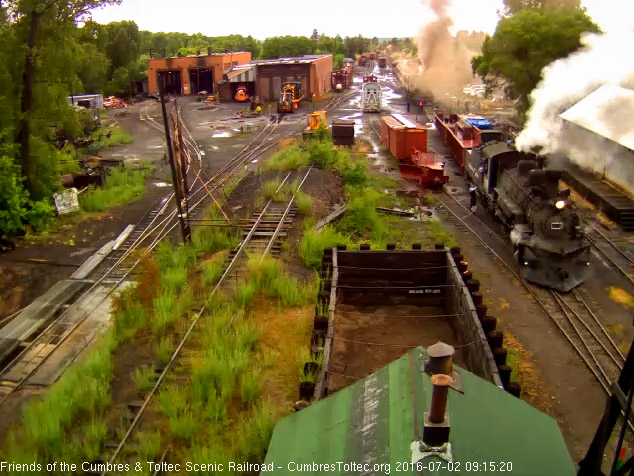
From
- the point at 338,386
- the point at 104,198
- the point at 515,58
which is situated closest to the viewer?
the point at 338,386

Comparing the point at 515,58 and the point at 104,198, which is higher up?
the point at 515,58

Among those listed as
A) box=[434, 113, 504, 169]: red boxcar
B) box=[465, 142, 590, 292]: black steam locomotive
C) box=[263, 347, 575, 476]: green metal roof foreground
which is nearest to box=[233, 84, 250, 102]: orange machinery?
box=[434, 113, 504, 169]: red boxcar

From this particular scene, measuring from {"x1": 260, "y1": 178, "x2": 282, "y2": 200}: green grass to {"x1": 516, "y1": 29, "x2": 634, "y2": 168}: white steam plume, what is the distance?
10295 mm

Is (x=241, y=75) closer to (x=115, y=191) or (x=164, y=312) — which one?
(x=115, y=191)

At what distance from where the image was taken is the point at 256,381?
→ 328 inches

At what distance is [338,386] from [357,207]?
29.3 feet

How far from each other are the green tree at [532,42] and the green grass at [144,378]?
1039 inches

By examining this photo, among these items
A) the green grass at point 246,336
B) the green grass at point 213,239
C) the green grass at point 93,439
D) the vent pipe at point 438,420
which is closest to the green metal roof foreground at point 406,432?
the vent pipe at point 438,420

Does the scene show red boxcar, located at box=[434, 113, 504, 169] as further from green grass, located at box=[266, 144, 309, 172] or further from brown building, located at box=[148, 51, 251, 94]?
brown building, located at box=[148, 51, 251, 94]

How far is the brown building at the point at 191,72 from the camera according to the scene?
5403 centimetres

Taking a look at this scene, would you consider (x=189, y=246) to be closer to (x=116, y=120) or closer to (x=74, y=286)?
(x=74, y=286)

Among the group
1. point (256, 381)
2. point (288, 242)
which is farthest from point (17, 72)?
point (256, 381)

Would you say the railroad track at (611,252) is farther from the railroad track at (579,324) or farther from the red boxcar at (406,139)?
the red boxcar at (406,139)

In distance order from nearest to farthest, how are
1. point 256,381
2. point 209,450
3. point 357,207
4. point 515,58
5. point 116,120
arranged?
point 209,450, point 256,381, point 357,207, point 515,58, point 116,120
